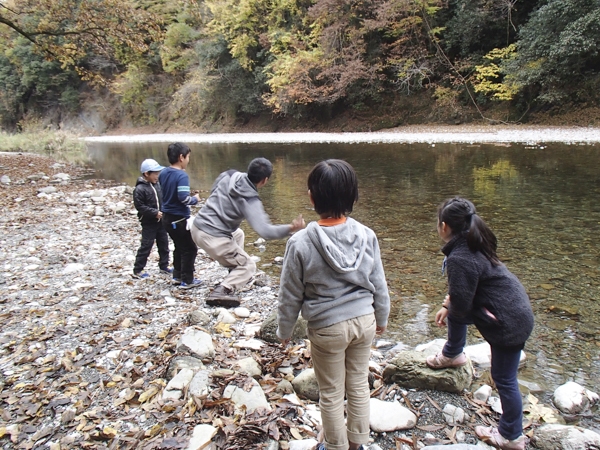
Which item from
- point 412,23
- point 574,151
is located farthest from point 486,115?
point 574,151

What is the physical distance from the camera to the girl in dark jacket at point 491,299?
1951 mm

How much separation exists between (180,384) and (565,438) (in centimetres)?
212

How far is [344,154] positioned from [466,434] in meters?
13.5

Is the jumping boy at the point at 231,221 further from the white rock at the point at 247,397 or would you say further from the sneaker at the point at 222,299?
the white rock at the point at 247,397

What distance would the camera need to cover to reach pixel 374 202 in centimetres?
799

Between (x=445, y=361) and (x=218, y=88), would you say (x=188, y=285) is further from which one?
(x=218, y=88)

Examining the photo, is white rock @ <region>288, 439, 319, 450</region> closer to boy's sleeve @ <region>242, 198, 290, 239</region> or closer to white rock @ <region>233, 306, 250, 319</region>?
boy's sleeve @ <region>242, 198, 290, 239</region>

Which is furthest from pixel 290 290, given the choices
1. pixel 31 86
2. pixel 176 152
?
pixel 31 86

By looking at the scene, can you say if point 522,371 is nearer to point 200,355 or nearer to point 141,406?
point 200,355

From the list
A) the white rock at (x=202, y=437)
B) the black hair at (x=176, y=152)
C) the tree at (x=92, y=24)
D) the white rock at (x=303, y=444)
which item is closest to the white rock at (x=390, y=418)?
the white rock at (x=303, y=444)

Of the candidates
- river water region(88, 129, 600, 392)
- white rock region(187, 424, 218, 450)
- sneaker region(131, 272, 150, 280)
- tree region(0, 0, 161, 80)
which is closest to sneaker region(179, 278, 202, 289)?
sneaker region(131, 272, 150, 280)

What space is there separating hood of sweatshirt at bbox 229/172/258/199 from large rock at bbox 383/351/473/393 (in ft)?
5.46

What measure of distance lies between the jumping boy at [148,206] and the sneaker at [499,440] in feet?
11.6

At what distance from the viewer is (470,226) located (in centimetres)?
196
